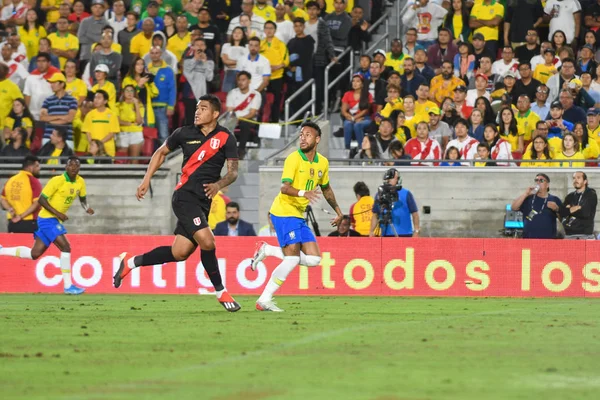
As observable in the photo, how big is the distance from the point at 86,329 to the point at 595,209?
11.7 m

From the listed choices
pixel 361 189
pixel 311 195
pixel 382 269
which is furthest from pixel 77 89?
pixel 311 195

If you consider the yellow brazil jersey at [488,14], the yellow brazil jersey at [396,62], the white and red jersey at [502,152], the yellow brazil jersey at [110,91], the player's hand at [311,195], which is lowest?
the player's hand at [311,195]

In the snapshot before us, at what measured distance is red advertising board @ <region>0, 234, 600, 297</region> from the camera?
19.6 m

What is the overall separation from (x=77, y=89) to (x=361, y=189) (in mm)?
6901

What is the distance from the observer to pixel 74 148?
24453mm

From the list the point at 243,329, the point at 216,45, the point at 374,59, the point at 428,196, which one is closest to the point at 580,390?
the point at 243,329

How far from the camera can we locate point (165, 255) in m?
13.6

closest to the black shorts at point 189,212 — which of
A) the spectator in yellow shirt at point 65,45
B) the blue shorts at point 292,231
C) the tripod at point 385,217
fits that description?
the blue shorts at point 292,231

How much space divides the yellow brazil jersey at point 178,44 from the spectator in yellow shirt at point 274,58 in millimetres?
1751

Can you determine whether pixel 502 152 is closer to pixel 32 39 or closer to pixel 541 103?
pixel 541 103

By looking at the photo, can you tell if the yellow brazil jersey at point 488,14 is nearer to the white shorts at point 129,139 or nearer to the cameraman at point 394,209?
the cameraman at point 394,209

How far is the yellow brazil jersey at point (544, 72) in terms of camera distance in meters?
23.5

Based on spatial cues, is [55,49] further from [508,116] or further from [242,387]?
[242,387]

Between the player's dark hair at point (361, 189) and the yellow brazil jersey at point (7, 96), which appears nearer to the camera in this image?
the player's dark hair at point (361, 189)
